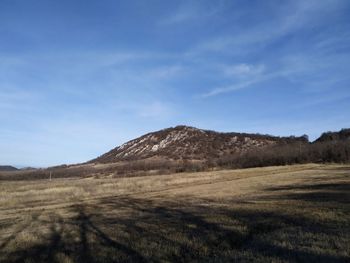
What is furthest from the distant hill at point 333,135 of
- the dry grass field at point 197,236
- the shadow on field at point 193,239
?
the shadow on field at point 193,239

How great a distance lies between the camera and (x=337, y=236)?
1328cm

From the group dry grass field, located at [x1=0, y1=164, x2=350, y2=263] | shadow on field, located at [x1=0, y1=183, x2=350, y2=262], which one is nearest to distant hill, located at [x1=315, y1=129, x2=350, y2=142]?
dry grass field, located at [x1=0, y1=164, x2=350, y2=263]

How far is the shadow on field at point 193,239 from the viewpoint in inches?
494

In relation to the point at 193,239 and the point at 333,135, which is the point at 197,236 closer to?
the point at 193,239

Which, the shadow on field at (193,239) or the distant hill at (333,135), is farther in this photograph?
the distant hill at (333,135)

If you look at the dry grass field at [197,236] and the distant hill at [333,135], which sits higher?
the distant hill at [333,135]

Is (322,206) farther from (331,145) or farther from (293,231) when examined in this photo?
(331,145)

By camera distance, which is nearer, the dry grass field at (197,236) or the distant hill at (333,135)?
the dry grass field at (197,236)

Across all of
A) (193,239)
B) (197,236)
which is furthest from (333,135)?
(193,239)

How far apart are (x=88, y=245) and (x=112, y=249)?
1.58 metres

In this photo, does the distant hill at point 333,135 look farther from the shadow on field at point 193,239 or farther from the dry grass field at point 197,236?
the shadow on field at point 193,239

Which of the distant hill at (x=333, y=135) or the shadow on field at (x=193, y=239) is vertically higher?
the distant hill at (x=333, y=135)

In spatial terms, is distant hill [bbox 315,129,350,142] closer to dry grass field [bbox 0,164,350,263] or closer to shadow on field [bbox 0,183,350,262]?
dry grass field [bbox 0,164,350,263]

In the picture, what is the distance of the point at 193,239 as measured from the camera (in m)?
15.3
